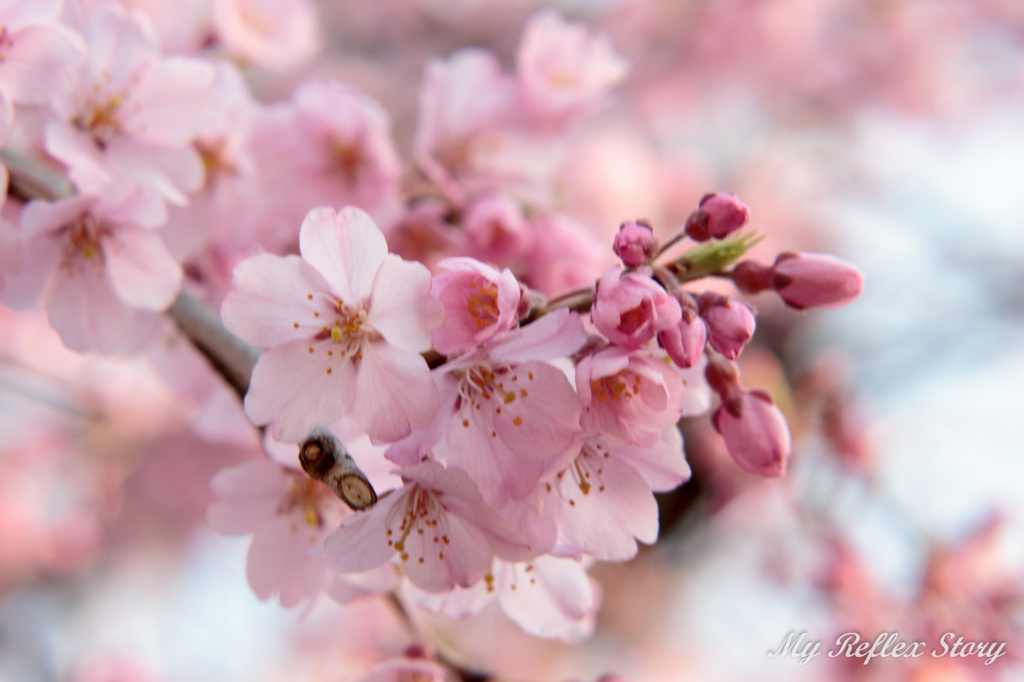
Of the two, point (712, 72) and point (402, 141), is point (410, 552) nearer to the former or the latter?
point (402, 141)

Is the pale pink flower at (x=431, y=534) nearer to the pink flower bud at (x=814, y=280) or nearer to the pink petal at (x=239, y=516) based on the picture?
the pink petal at (x=239, y=516)

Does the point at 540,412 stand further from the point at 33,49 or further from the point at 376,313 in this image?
the point at 33,49

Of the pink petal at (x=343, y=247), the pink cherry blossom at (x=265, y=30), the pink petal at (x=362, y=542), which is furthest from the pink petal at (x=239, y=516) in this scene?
the pink cherry blossom at (x=265, y=30)

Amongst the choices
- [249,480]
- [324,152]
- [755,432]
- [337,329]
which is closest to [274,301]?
[337,329]

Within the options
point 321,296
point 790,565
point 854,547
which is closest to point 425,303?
point 321,296

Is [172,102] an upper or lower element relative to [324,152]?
upper
